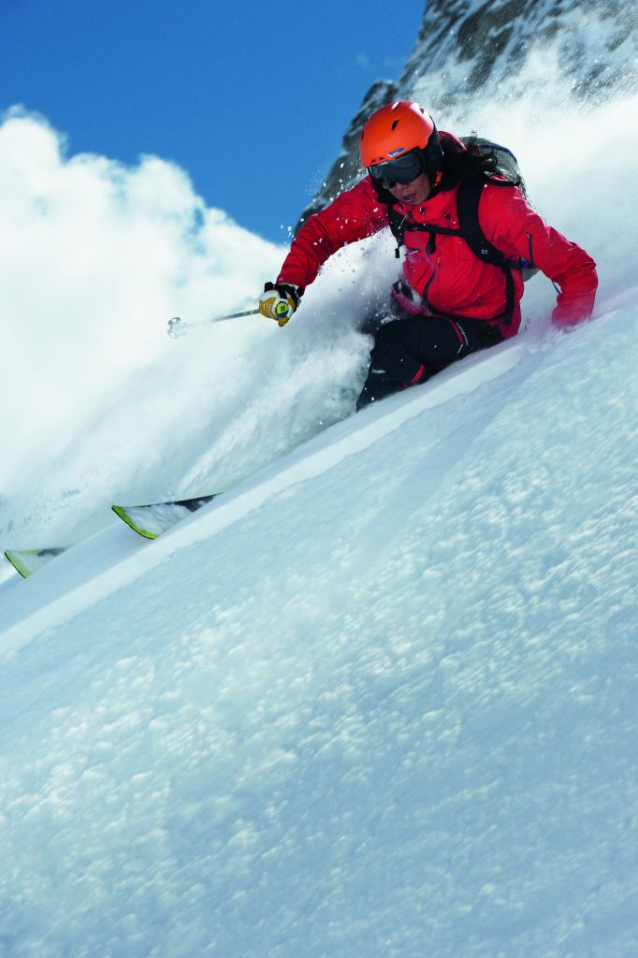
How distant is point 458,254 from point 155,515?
5.46 feet

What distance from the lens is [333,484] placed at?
2504 millimetres

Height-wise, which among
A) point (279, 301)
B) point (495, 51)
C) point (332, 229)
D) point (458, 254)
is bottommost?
point (458, 254)

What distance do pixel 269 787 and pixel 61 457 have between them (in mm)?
6218

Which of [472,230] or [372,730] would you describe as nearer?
[372,730]

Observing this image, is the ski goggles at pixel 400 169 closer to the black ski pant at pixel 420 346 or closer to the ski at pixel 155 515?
the black ski pant at pixel 420 346

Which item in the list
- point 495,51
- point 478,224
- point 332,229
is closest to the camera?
point 478,224

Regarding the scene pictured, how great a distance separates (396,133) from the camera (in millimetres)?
3201

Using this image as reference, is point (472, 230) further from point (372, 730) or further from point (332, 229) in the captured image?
point (372, 730)

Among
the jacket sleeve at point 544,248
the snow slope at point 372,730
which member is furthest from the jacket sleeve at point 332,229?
the snow slope at point 372,730

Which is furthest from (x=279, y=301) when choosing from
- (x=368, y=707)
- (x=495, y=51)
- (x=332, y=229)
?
(x=495, y=51)

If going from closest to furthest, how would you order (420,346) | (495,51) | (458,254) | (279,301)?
(458,254) → (420,346) → (279,301) → (495,51)

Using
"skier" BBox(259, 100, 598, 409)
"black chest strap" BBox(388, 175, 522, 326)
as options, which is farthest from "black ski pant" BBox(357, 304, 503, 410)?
"black chest strap" BBox(388, 175, 522, 326)

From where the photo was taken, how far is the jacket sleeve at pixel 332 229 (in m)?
3.85

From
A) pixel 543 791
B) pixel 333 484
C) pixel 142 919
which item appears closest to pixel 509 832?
pixel 543 791
